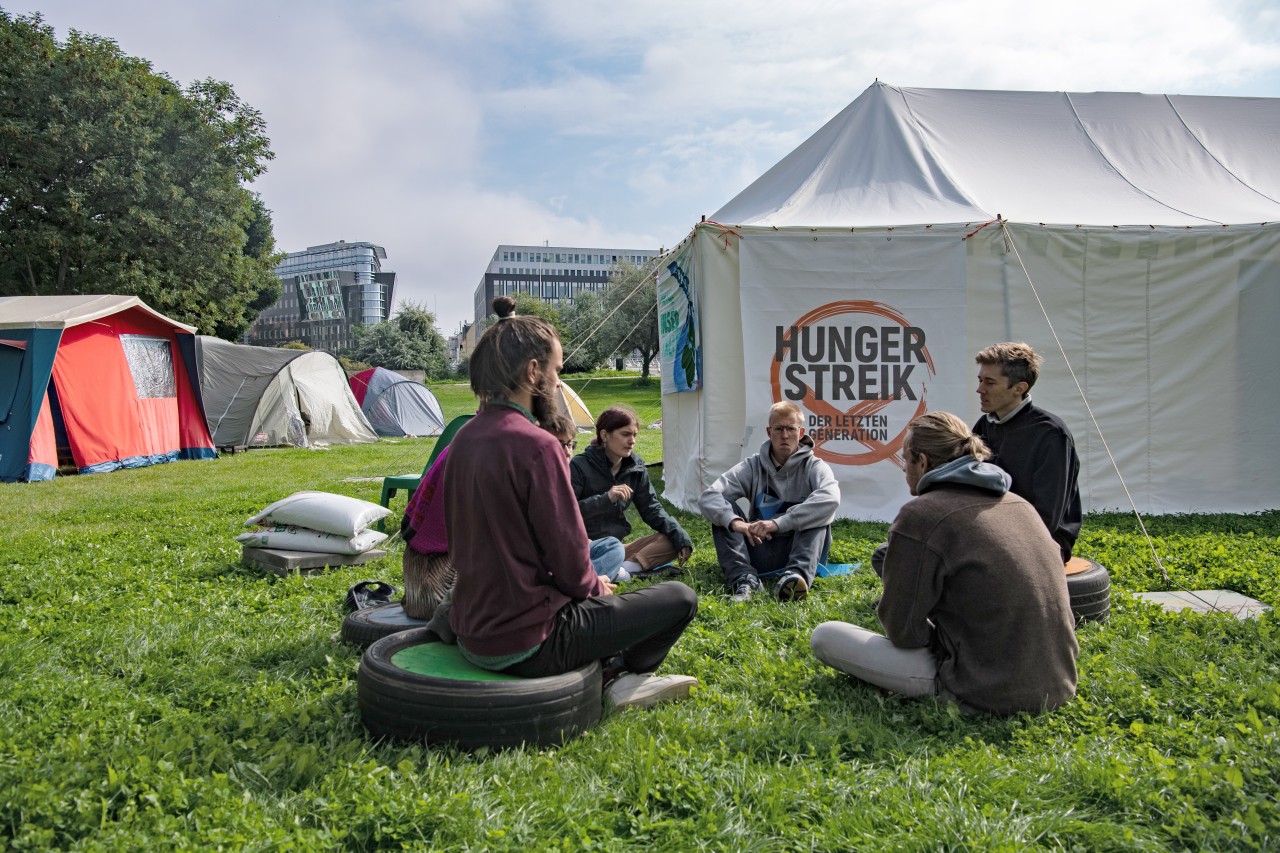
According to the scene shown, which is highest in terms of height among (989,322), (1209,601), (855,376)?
(989,322)

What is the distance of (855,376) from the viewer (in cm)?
782

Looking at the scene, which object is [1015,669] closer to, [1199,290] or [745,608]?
[745,608]

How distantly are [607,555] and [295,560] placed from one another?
2.26m

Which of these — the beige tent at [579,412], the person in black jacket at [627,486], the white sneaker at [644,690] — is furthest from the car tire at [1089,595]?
the beige tent at [579,412]

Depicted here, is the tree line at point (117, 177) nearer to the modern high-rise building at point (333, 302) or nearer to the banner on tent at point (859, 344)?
the banner on tent at point (859, 344)

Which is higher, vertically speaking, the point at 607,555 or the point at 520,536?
the point at 520,536

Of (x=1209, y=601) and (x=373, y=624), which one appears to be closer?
(x=373, y=624)

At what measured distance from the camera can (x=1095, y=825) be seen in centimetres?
232

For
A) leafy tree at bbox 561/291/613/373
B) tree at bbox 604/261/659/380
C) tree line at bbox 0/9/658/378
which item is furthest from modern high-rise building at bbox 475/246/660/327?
tree line at bbox 0/9/658/378

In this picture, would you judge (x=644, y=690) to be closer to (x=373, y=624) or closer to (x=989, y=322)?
(x=373, y=624)

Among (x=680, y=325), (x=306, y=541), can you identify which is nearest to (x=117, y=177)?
(x=680, y=325)

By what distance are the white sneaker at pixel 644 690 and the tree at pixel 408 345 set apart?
59.3m

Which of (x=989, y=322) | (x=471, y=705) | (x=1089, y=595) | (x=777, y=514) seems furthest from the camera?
(x=989, y=322)

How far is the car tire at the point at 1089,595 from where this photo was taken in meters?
4.24
